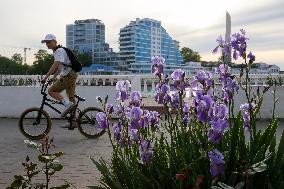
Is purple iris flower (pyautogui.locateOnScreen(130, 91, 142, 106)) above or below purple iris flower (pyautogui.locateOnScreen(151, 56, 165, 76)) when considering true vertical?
below

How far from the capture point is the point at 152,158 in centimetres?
366

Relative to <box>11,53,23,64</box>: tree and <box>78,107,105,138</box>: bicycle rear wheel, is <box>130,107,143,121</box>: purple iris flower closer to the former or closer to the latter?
<box>78,107,105,138</box>: bicycle rear wheel

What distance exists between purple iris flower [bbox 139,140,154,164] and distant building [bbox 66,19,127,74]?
132m

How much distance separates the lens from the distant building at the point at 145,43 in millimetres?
88637

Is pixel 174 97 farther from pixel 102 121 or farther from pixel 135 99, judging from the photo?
pixel 102 121

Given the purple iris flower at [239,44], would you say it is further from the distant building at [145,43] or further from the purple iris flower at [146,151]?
the distant building at [145,43]

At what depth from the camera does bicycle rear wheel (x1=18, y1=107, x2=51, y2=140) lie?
31.6 feet

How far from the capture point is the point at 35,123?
963 centimetres

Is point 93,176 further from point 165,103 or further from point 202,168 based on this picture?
point 202,168

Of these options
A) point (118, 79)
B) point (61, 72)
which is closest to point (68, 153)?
point (61, 72)

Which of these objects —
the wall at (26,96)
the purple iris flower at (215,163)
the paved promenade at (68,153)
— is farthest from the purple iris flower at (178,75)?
the wall at (26,96)

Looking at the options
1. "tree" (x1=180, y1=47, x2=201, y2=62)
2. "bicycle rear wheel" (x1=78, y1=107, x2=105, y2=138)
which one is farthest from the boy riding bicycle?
"tree" (x1=180, y1=47, x2=201, y2=62)

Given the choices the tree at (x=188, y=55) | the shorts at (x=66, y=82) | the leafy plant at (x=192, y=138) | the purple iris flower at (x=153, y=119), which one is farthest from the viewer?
the tree at (x=188, y=55)

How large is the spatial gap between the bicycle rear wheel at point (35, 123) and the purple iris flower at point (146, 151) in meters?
6.27
